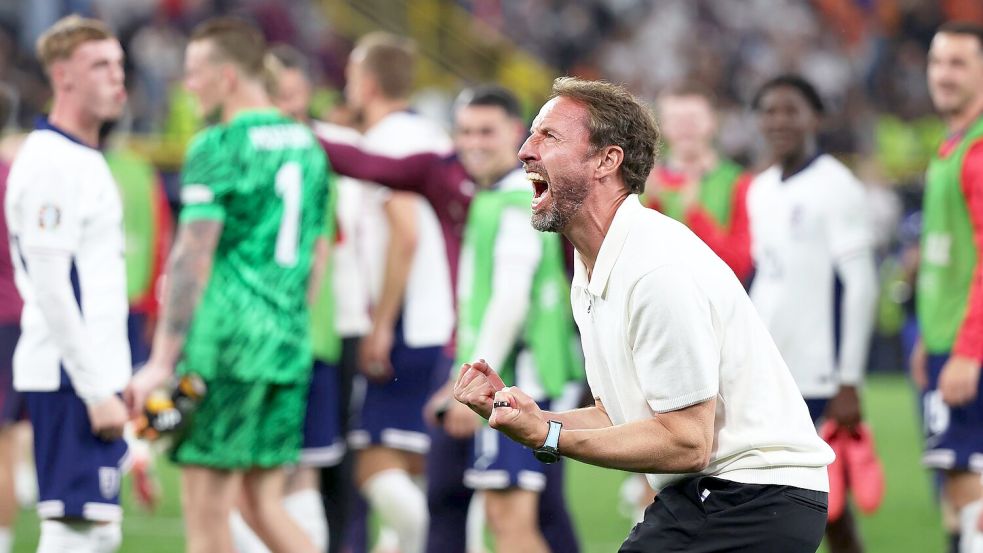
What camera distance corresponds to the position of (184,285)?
5500mm

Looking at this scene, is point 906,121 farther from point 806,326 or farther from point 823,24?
point 806,326

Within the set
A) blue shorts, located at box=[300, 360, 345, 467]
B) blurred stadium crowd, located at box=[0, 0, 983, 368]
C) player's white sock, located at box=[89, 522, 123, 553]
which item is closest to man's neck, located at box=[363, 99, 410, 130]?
blue shorts, located at box=[300, 360, 345, 467]

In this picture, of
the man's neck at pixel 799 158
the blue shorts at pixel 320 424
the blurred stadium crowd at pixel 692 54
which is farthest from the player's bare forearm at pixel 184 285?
the blurred stadium crowd at pixel 692 54

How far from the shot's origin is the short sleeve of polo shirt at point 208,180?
5559 mm

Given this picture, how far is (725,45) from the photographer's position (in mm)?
23922

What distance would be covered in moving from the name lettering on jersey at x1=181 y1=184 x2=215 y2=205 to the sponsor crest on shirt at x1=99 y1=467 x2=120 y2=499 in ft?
3.47

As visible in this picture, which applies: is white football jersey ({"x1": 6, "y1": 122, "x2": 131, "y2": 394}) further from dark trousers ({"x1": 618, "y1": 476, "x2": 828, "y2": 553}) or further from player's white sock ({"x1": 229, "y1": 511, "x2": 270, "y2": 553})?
dark trousers ({"x1": 618, "y1": 476, "x2": 828, "y2": 553})

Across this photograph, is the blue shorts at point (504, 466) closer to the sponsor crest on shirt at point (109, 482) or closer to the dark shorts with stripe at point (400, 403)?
the dark shorts with stripe at point (400, 403)

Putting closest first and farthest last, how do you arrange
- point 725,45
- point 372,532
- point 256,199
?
point 256,199
point 372,532
point 725,45

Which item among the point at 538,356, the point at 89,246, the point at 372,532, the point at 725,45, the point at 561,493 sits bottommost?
the point at 372,532

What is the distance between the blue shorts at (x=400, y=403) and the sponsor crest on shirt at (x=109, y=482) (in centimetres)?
200

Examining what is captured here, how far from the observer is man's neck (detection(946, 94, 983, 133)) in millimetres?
6035

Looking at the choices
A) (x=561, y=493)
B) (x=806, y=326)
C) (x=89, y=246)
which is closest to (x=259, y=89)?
(x=89, y=246)

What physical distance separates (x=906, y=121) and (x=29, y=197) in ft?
61.6
